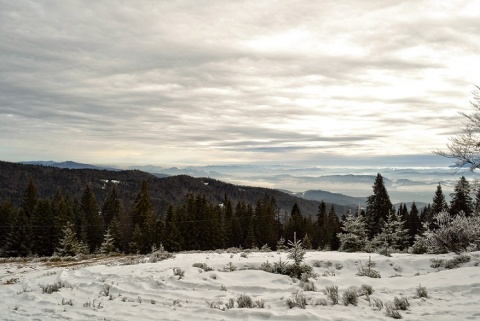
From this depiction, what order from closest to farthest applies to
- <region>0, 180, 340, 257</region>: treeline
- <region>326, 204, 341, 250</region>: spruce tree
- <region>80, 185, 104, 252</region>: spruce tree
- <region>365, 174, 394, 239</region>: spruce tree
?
<region>365, 174, 394, 239</region>: spruce tree
<region>0, 180, 340, 257</region>: treeline
<region>326, 204, 341, 250</region>: spruce tree
<region>80, 185, 104, 252</region>: spruce tree

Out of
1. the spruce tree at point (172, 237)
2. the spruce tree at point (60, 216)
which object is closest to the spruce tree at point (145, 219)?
the spruce tree at point (172, 237)

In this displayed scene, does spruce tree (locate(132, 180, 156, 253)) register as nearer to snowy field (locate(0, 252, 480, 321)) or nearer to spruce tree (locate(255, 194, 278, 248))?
spruce tree (locate(255, 194, 278, 248))

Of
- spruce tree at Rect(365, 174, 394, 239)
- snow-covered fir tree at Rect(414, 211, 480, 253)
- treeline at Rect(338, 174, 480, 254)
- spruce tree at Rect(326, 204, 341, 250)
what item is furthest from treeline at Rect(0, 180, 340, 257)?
snow-covered fir tree at Rect(414, 211, 480, 253)

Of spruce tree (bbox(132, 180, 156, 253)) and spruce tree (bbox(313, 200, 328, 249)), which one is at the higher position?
spruce tree (bbox(132, 180, 156, 253))

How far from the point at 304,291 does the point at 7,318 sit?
25.1 feet

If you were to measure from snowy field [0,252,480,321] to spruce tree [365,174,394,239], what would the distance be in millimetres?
37493

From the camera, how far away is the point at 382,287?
10359mm

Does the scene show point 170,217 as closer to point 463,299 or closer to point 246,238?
point 246,238

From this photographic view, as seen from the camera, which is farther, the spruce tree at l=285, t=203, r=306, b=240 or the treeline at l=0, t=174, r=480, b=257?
the spruce tree at l=285, t=203, r=306, b=240

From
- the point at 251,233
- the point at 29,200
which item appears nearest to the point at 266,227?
the point at 251,233

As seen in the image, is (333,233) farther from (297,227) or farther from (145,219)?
(145,219)

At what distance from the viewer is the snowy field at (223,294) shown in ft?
26.6

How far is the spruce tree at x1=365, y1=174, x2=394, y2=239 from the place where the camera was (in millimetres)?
49438

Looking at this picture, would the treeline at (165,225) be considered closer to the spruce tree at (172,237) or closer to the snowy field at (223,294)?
the spruce tree at (172,237)
